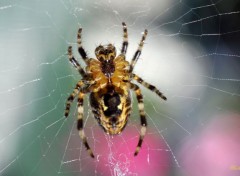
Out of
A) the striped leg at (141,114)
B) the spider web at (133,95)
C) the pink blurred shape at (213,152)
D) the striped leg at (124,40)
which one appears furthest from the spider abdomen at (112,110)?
the pink blurred shape at (213,152)

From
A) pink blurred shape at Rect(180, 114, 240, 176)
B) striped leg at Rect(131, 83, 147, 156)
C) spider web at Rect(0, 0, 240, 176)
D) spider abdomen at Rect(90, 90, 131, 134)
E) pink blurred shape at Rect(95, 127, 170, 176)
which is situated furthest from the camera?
pink blurred shape at Rect(180, 114, 240, 176)

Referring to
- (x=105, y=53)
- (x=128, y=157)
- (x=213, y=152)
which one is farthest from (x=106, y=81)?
(x=213, y=152)

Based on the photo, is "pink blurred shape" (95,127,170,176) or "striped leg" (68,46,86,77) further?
"pink blurred shape" (95,127,170,176)

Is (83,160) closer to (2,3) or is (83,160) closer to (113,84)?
(113,84)

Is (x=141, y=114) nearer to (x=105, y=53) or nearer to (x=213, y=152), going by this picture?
(x=105, y=53)

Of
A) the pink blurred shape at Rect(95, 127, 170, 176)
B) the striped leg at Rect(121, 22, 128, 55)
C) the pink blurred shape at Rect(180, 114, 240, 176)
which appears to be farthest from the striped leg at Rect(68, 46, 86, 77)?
the pink blurred shape at Rect(180, 114, 240, 176)

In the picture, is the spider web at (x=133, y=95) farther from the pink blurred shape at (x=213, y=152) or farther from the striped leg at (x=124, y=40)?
the striped leg at (x=124, y=40)

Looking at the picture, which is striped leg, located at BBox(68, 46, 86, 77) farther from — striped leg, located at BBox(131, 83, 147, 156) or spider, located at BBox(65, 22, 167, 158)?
striped leg, located at BBox(131, 83, 147, 156)

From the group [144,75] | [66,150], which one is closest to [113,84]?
[144,75]
